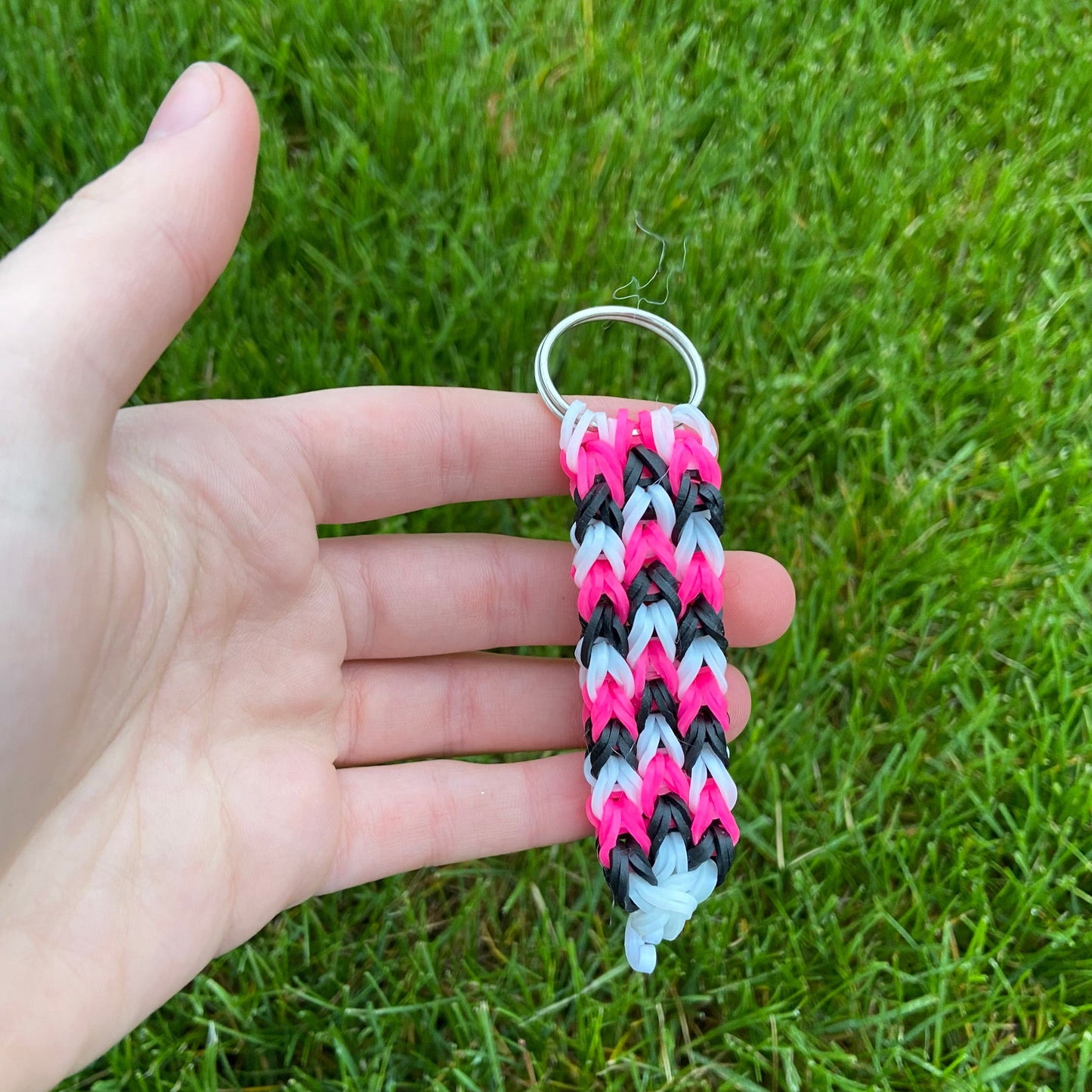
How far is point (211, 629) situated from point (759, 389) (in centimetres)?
103

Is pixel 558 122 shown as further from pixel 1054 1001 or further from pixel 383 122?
pixel 1054 1001

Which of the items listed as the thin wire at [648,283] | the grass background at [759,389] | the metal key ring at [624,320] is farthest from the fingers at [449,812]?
the thin wire at [648,283]

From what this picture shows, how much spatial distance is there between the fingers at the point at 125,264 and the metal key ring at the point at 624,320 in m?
0.47

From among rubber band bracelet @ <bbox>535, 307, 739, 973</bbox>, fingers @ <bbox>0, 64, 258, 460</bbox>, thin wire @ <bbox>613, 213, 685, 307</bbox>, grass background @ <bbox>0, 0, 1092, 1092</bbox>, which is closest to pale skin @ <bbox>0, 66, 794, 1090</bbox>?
fingers @ <bbox>0, 64, 258, 460</bbox>

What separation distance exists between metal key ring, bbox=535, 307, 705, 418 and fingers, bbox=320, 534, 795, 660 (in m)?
0.24

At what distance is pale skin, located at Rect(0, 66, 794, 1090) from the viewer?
3.37 feet

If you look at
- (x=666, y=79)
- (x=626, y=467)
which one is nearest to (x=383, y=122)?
(x=666, y=79)

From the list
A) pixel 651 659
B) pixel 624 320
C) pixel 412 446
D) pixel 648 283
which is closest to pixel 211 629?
pixel 412 446

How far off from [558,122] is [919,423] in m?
0.90

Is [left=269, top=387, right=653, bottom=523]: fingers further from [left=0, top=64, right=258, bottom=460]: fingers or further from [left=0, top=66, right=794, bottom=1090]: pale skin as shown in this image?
[left=0, top=64, right=258, bottom=460]: fingers

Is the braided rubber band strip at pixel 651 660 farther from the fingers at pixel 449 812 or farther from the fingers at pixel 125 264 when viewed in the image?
the fingers at pixel 125 264

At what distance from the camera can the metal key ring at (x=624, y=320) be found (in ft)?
4.74

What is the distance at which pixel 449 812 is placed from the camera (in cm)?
144

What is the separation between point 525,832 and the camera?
146 cm
